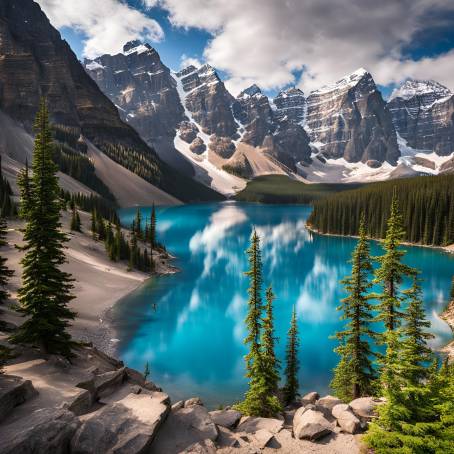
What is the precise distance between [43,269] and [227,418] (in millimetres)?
12897

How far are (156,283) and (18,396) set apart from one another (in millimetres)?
44907

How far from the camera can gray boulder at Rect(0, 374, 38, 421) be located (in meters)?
12.5

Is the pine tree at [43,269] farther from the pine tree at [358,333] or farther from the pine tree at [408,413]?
the pine tree at [358,333]

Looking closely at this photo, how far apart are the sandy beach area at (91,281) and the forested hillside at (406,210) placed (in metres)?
70.3

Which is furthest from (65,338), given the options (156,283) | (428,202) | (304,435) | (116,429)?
(428,202)

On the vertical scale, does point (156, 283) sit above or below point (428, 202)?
below

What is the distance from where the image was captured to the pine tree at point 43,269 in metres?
19.1

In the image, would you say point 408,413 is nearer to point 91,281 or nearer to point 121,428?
point 121,428

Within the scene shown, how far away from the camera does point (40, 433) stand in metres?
11.0

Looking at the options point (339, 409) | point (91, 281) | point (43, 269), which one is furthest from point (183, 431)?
point (91, 281)

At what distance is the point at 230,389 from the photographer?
93.2 ft

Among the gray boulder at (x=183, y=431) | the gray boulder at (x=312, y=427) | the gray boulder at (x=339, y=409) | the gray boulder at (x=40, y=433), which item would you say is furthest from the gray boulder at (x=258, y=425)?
the gray boulder at (x=40, y=433)

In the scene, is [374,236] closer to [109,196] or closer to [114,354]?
[114,354]

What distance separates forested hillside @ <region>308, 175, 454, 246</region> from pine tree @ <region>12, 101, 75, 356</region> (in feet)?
283
